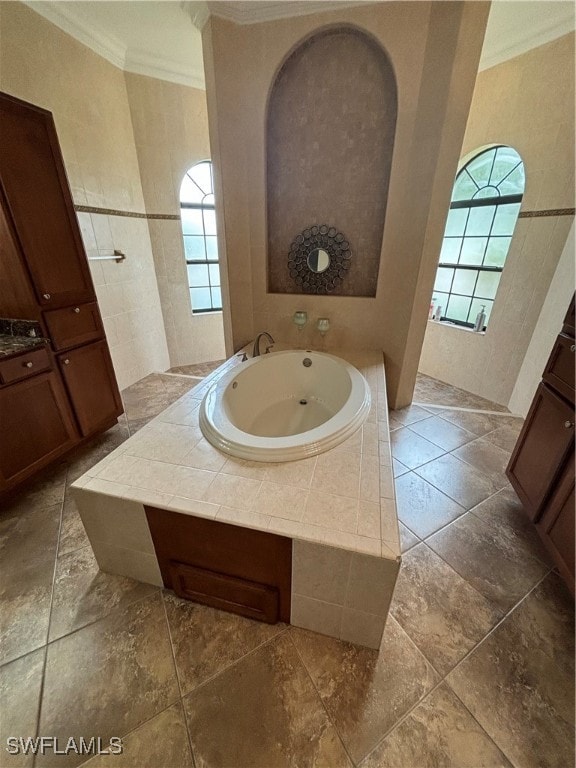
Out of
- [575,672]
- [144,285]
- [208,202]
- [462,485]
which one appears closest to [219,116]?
[208,202]

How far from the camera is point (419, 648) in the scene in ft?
3.56

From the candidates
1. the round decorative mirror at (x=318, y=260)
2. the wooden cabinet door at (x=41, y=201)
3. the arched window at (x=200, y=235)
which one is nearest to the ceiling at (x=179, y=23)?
the arched window at (x=200, y=235)

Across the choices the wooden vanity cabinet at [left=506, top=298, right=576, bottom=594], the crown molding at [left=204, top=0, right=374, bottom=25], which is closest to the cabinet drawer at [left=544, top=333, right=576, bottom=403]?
the wooden vanity cabinet at [left=506, top=298, right=576, bottom=594]

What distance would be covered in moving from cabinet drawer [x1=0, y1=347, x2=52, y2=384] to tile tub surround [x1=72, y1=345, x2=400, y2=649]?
0.80 m

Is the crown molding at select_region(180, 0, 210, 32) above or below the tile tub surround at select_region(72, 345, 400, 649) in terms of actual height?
above

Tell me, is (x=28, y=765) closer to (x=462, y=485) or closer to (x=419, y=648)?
(x=419, y=648)

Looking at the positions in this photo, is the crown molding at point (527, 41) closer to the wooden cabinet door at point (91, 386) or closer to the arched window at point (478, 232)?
the arched window at point (478, 232)

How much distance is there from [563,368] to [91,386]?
2716 millimetres

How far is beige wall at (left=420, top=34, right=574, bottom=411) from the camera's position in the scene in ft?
7.03

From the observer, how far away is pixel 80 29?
6.78 ft

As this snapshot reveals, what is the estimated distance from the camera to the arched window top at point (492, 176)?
253 cm

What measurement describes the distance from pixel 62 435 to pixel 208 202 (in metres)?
2.84

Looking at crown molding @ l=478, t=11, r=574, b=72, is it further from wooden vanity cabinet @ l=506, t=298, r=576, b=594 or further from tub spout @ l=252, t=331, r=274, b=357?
tub spout @ l=252, t=331, r=274, b=357

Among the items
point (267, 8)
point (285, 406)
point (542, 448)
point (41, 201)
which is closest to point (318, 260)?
point (285, 406)
